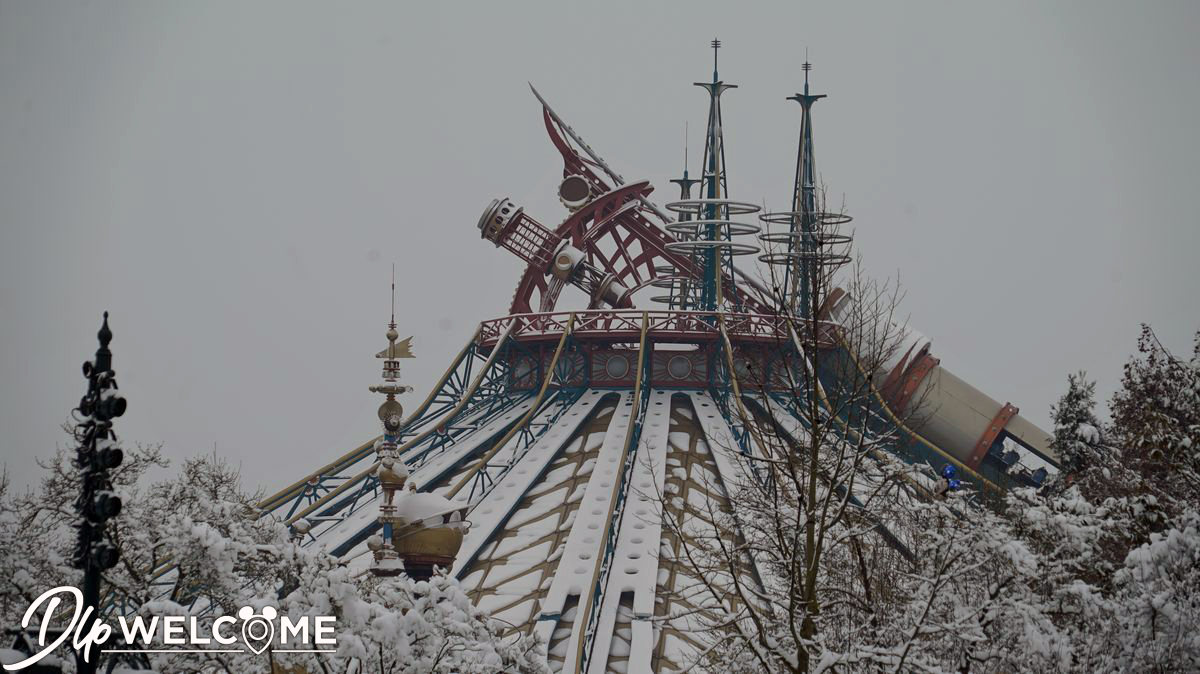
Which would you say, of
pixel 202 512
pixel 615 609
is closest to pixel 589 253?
pixel 615 609

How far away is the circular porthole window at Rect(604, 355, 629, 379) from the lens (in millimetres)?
48844

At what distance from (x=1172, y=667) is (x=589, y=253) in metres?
32.1

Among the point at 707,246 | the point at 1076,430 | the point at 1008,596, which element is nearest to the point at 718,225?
the point at 707,246

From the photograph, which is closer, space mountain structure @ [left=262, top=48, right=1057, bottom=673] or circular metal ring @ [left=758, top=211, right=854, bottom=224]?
circular metal ring @ [left=758, top=211, right=854, bottom=224]

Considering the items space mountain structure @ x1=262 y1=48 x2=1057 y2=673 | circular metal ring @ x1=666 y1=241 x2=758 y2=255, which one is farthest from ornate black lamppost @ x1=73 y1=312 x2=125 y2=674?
circular metal ring @ x1=666 y1=241 x2=758 y2=255

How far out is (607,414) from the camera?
48094 millimetres

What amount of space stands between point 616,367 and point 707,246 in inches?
174

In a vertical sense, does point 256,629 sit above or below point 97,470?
below

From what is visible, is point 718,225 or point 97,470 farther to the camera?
point 718,225

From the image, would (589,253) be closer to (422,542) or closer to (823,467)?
(422,542)

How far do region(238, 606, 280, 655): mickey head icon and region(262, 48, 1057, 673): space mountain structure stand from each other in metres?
16.6

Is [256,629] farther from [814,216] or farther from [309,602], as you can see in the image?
[814,216]

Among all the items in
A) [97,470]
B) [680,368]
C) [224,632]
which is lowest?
[224,632]

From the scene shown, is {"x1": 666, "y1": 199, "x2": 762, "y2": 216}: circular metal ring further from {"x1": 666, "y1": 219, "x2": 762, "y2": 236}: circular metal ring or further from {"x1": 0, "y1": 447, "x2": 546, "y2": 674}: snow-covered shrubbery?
{"x1": 0, "y1": 447, "x2": 546, "y2": 674}: snow-covered shrubbery
